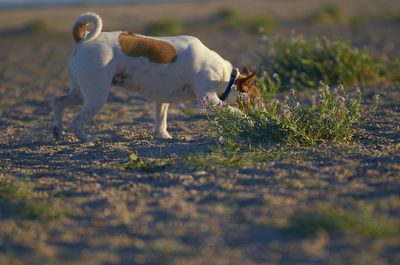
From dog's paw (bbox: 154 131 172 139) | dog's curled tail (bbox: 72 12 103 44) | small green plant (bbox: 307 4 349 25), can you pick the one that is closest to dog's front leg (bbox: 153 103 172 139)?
dog's paw (bbox: 154 131 172 139)

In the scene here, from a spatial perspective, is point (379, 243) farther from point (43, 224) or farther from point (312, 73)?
point (312, 73)

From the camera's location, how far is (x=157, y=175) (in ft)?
10.9

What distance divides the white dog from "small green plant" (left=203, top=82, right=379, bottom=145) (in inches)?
13.6

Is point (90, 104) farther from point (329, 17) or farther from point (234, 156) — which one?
point (329, 17)

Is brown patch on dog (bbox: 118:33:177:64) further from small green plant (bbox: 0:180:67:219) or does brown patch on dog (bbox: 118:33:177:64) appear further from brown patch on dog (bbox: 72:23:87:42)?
small green plant (bbox: 0:180:67:219)

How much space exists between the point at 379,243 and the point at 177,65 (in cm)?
281

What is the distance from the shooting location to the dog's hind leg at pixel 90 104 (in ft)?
14.2

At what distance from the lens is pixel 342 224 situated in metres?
2.31

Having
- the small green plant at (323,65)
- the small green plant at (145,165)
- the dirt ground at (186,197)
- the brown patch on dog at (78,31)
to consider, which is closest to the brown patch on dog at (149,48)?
the brown patch on dog at (78,31)

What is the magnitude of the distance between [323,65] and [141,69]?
3.46 m

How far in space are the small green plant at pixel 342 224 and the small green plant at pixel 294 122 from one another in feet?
5.02

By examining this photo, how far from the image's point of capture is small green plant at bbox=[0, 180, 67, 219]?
2670 mm

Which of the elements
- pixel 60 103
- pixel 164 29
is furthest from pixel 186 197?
pixel 164 29

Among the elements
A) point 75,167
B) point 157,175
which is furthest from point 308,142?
point 75,167
